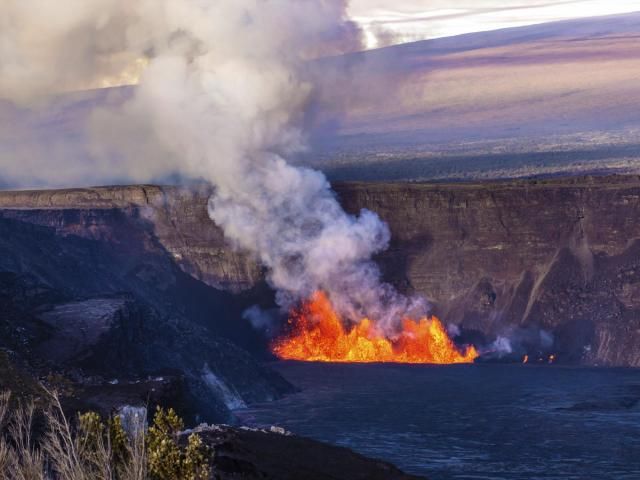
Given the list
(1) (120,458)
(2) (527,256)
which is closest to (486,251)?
(2) (527,256)

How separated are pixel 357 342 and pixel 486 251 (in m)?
13.1

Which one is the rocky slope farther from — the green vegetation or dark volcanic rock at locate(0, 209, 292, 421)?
the green vegetation

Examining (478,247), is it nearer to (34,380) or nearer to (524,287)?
(524,287)

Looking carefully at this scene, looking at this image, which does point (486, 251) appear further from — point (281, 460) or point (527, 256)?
point (281, 460)

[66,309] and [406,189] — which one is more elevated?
[406,189]

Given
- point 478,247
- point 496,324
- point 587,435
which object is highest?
point 478,247

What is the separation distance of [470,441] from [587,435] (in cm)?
620

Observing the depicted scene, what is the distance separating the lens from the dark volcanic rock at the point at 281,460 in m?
48.0

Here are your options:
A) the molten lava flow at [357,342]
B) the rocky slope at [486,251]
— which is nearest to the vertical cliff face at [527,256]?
the rocky slope at [486,251]

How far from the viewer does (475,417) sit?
76125 millimetres

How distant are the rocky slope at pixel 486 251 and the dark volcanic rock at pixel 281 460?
143 feet

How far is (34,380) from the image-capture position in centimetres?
5838

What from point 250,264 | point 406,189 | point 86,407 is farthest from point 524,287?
point 86,407

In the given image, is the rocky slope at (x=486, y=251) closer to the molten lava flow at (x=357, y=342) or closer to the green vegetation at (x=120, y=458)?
the molten lava flow at (x=357, y=342)
